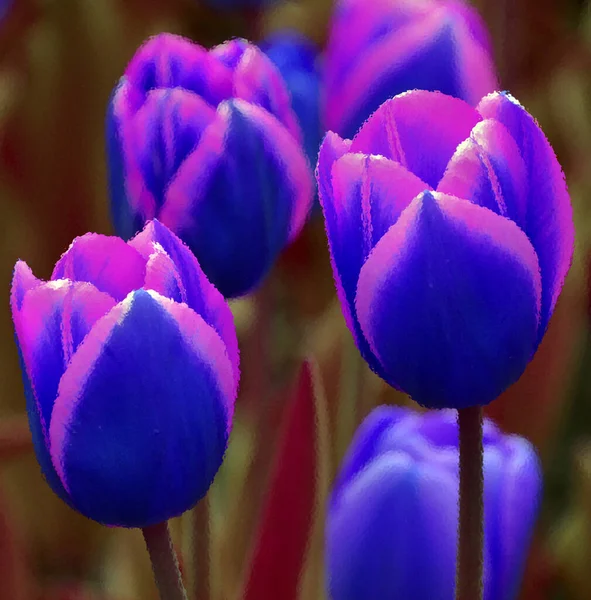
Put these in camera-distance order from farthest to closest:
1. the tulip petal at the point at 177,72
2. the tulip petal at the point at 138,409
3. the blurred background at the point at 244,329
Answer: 1. the blurred background at the point at 244,329
2. the tulip petal at the point at 177,72
3. the tulip petal at the point at 138,409

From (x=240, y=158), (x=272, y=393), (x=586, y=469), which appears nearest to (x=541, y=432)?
(x=586, y=469)

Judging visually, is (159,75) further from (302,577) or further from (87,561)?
(87,561)

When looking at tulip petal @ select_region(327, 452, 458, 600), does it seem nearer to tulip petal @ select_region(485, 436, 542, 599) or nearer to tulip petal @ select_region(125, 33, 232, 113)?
tulip petal @ select_region(485, 436, 542, 599)

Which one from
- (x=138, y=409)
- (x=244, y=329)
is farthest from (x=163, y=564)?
(x=244, y=329)

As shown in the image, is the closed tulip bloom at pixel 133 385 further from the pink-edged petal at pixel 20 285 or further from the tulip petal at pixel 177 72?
the tulip petal at pixel 177 72

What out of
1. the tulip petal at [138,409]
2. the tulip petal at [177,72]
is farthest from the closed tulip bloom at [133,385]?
the tulip petal at [177,72]

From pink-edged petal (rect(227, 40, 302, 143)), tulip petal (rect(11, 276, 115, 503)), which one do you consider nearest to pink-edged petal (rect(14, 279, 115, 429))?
tulip petal (rect(11, 276, 115, 503))
